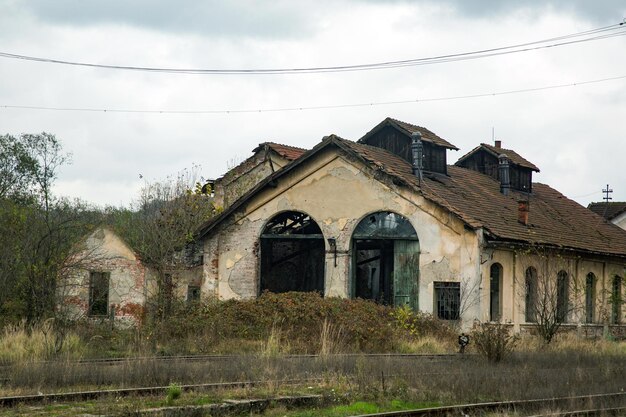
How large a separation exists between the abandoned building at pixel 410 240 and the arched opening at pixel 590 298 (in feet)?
0.13

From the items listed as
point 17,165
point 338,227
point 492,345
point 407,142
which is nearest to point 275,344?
point 492,345

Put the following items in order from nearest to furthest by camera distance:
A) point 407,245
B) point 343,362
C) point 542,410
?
1. point 542,410
2. point 343,362
3. point 407,245

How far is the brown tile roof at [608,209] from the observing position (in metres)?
59.5

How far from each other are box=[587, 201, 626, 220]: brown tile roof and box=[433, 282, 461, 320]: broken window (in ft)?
109

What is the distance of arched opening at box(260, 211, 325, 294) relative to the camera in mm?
34062

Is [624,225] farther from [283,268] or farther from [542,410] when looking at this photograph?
[542,410]

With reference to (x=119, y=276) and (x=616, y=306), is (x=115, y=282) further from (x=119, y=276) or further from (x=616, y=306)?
(x=616, y=306)

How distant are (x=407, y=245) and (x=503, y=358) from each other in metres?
10.0

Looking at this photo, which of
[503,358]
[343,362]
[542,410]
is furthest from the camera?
[503,358]

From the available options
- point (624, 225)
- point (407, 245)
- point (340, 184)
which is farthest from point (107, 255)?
point (624, 225)

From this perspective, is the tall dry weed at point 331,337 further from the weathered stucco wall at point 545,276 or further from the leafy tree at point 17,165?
the leafy tree at point 17,165

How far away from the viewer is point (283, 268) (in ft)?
115

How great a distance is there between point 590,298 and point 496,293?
7239 mm

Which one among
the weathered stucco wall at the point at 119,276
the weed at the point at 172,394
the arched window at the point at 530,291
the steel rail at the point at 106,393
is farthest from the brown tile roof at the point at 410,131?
the weed at the point at 172,394
